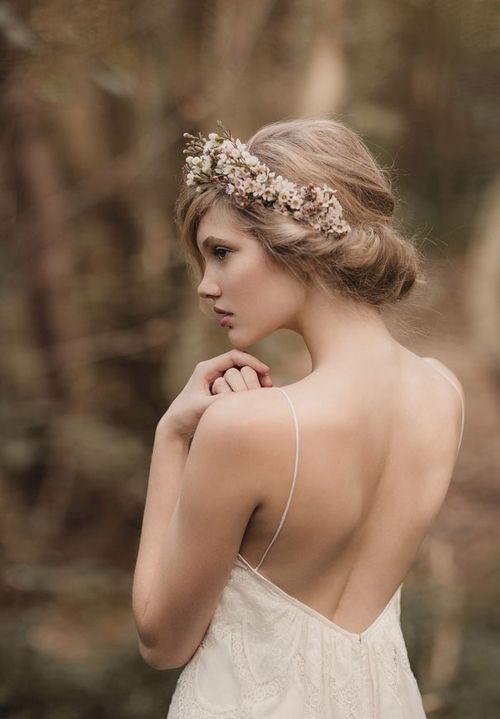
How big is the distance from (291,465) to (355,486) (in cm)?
16

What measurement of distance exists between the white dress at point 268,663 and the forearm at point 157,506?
15 cm

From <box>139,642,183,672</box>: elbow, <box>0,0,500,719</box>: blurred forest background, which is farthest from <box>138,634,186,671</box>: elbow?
<box>0,0,500,719</box>: blurred forest background

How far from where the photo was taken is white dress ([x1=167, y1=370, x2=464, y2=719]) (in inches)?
68.9

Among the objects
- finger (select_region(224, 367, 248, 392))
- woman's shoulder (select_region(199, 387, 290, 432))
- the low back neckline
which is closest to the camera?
woman's shoulder (select_region(199, 387, 290, 432))

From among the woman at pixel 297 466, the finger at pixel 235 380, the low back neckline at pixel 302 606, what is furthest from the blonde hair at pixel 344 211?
the low back neckline at pixel 302 606

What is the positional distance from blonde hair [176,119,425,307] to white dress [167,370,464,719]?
1.90ft

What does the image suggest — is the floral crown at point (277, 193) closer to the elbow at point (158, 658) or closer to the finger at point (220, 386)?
the finger at point (220, 386)

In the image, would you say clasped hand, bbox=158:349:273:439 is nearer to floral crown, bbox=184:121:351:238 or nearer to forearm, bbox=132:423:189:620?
forearm, bbox=132:423:189:620

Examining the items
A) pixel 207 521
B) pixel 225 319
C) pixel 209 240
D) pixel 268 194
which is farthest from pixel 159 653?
pixel 268 194

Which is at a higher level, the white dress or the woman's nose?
the woman's nose

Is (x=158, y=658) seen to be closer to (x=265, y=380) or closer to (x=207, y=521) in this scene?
(x=207, y=521)

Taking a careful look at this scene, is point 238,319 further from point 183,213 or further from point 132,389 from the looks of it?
point 132,389

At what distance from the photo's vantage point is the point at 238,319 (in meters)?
1.87

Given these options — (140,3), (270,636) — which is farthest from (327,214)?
(140,3)
